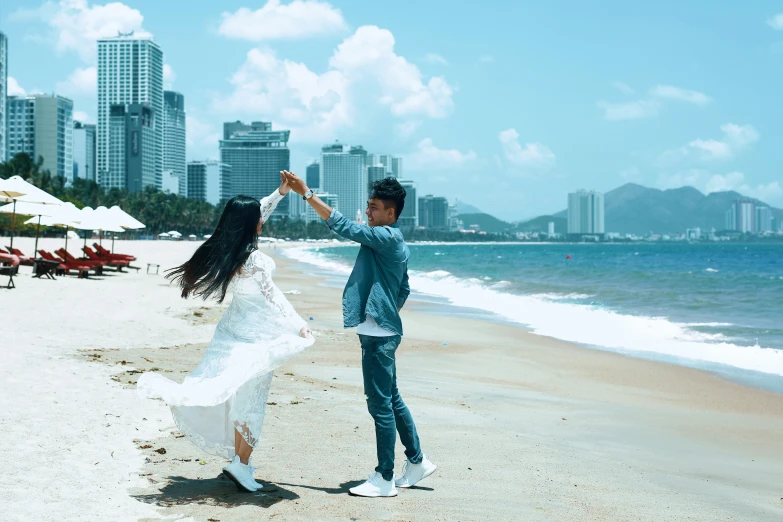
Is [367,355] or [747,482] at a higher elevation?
[367,355]

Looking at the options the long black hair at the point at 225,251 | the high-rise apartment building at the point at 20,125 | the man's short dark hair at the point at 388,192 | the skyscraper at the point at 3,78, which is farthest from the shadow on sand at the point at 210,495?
the high-rise apartment building at the point at 20,125

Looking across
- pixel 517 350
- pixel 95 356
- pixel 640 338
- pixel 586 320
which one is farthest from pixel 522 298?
pixel 95 356

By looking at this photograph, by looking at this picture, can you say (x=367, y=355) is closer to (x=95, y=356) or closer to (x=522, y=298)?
(x=95, y=356)

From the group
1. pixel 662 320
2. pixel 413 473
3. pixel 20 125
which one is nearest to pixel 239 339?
pixel 413 473

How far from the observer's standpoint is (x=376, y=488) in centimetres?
427

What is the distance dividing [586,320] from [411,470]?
44.7ft

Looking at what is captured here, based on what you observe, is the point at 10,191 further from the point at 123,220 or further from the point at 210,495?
the point at 210,495

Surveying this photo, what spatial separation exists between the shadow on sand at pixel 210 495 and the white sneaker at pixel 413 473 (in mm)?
665

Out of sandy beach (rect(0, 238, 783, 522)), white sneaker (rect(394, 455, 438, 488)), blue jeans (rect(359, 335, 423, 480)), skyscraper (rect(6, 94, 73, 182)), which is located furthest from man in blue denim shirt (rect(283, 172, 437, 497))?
skyscraper (rect(6, 94, 73, 182))

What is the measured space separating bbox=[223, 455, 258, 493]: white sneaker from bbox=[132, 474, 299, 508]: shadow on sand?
5 centimetres

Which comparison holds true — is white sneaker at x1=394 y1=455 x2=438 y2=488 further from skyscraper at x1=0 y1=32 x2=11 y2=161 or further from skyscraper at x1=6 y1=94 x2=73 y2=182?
skyscraper at x1=6 y1=94 x2=73 y2=182

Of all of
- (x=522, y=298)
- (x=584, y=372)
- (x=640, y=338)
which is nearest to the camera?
(x=584, y=372)

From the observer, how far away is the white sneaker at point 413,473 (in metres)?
4.50

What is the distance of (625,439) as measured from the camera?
630cm
